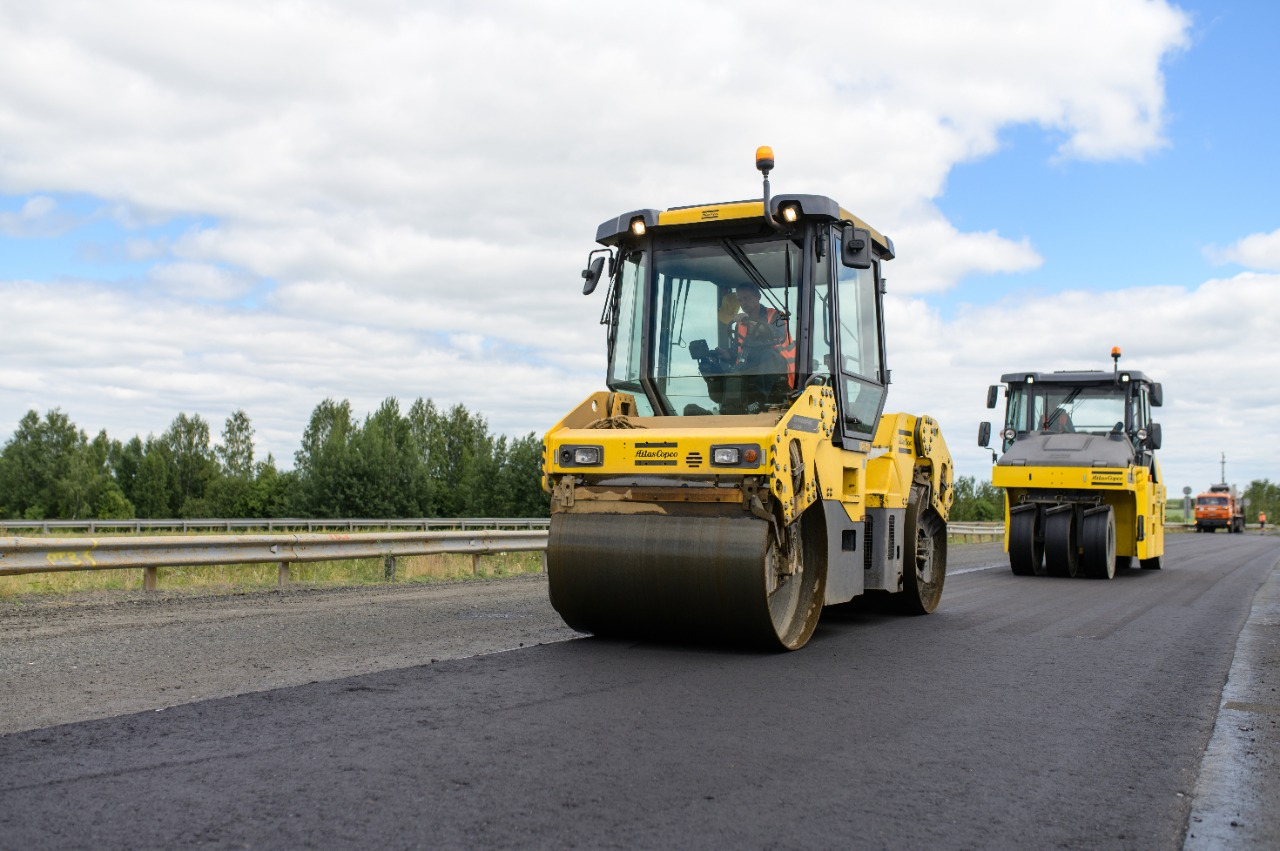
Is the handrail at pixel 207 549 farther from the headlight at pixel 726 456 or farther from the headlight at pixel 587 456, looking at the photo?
the headlight at pixel 726 456

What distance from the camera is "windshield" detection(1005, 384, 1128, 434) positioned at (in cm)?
1847

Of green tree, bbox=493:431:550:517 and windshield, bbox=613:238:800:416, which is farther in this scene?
green tree, bbox=493:431:550:517

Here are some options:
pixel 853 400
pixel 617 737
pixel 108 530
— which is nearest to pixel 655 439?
pixel 853 400

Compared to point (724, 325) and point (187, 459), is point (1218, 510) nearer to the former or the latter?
point (724, 325)

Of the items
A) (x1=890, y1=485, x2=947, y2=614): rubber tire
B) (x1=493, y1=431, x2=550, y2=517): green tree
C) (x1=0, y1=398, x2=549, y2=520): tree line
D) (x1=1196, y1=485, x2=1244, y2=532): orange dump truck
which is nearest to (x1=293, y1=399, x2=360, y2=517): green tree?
(x1=0, y1=398, x2=549, y2=520): tree line

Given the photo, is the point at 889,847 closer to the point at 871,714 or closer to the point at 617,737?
the point at 617,737

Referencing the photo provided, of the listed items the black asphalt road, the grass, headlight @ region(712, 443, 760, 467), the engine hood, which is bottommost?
the black asphalt road

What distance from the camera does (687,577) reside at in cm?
728

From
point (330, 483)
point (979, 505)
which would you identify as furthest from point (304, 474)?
point (979, 505)

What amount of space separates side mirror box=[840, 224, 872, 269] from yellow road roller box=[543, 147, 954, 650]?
0.02 meters

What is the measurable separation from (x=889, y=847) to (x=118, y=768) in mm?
2775

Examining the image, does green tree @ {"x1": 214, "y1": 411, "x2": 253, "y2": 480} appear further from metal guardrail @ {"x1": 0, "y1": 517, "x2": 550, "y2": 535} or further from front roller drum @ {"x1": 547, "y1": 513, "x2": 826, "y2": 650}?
front roller drum @ {"x1": 547, "y1": 513, "x2": 826, "y2": 650}

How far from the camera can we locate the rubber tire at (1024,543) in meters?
17.3

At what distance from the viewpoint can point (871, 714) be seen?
569 cm
